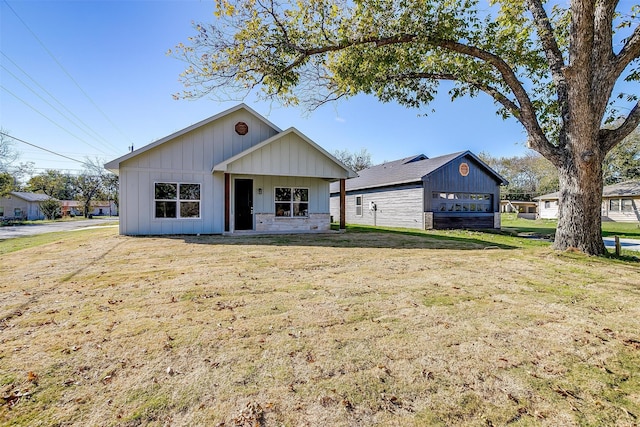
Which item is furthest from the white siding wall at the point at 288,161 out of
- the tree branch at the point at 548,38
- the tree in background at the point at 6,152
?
the tree in background at the point at 6,152

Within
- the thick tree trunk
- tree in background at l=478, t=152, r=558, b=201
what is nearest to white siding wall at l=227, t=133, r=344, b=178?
the thick tree trunk

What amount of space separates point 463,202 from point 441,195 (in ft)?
5.70

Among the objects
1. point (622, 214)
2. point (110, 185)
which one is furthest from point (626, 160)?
point (110, 185)

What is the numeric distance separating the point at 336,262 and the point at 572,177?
614cm

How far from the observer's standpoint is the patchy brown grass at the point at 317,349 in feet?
6.44

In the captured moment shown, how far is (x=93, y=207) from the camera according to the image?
2159 inches

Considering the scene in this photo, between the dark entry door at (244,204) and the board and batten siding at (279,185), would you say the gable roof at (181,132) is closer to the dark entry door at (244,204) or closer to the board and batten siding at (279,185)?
the board and batten siding at (279,185)

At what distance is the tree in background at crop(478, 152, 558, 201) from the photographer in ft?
151

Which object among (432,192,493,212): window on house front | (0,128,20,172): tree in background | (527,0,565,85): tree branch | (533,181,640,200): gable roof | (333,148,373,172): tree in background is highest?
(333,148,373,172): tree in background

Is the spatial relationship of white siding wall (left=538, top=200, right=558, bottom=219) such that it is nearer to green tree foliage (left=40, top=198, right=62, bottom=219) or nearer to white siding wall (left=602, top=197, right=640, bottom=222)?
white siding wall (left=602, top=197, right=640, bottom=222)

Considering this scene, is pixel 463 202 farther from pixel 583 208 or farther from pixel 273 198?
pixel 273 198

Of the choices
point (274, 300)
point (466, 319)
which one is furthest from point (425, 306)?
point (274, 300)

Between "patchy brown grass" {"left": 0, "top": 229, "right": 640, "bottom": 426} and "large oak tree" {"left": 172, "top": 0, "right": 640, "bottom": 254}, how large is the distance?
3.55 meters

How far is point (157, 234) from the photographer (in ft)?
38.1
